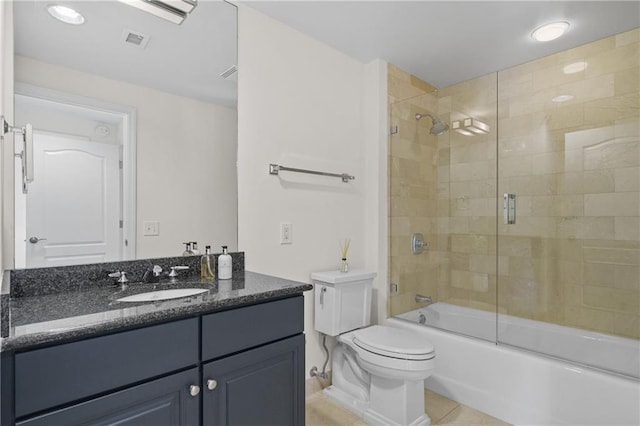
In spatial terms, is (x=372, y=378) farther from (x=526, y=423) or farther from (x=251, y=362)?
(x=251, y=362)

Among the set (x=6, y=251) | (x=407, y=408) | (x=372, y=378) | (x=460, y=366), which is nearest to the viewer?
(x=6, y=251)

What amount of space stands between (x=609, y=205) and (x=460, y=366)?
4.60 feet

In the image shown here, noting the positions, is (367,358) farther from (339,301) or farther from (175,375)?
(175,375)

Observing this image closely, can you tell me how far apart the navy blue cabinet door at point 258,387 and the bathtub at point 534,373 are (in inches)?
47.3

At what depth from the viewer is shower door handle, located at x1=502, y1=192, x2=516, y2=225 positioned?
2.51 metres

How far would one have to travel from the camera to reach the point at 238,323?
3.85ft

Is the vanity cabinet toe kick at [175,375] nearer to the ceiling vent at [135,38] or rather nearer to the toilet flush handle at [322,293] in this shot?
the toilet flush handle at [322,293]

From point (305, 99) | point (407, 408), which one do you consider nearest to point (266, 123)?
point (305, 99)

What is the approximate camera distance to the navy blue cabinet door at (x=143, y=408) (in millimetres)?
856

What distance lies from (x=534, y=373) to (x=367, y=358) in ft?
2.92

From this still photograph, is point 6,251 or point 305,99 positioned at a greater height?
point 305,99

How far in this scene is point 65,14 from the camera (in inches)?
54.6

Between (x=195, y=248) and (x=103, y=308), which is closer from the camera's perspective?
(x=103, y=308)

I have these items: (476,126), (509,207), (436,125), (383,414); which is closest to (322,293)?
(383,414)
